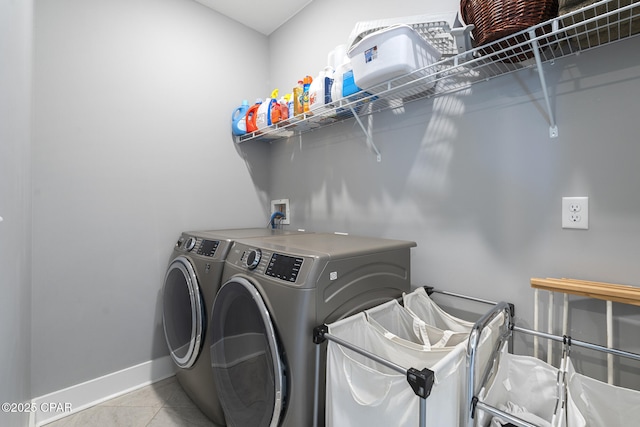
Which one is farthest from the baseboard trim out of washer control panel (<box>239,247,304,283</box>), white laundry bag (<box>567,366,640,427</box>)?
white laundry bag (<box>567,366,640,427</box>)

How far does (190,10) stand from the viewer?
7.08ft

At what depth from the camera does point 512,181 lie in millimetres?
1243

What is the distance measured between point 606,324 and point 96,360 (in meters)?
2.55

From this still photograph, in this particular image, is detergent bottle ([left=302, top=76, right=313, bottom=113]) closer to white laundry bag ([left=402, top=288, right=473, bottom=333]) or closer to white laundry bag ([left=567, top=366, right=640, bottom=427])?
white laundry bag ([left=402, top=288, right=473, bottom=333])

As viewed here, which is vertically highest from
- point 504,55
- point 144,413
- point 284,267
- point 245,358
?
point 504,55

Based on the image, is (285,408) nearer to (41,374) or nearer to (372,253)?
(372,253)

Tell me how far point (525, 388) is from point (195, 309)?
146 centimetres

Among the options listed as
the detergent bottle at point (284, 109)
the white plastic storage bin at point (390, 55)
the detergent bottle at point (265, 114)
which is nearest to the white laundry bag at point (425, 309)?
the white plastic storage bin at point (390, 55)

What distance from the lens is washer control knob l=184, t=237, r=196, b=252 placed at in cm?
175

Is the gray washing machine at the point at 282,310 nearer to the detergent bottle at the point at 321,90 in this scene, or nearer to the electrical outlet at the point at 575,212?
the electrical outlet at the point at 575,212

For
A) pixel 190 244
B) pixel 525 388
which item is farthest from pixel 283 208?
pixel 525 388

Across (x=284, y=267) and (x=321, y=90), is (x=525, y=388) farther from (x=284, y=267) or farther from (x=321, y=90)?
(x=321, y=90)

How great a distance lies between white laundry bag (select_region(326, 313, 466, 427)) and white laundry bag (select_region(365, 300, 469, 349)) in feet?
0.38

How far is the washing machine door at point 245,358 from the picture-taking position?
1044 millimetres
